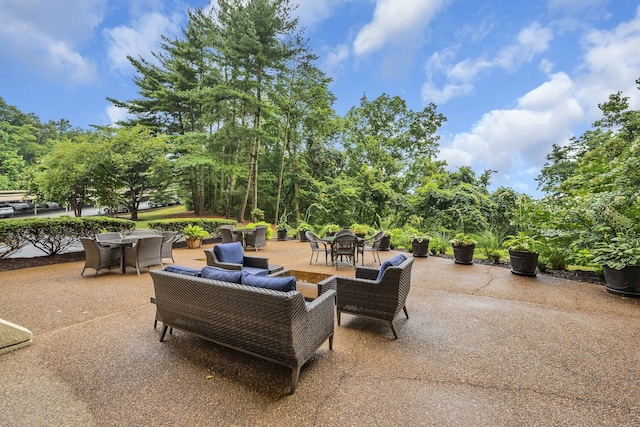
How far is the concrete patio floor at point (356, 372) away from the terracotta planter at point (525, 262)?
1.39 meters

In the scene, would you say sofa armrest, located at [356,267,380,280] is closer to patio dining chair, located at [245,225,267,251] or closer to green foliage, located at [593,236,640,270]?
green foliage, located at [593,236,640,270]

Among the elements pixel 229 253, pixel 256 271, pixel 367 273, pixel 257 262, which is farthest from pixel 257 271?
pixel 367 273

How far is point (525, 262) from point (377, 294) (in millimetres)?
3927

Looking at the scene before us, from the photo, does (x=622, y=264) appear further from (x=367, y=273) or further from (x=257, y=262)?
(x=257, y=262)

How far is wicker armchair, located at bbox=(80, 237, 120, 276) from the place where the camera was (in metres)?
4.70

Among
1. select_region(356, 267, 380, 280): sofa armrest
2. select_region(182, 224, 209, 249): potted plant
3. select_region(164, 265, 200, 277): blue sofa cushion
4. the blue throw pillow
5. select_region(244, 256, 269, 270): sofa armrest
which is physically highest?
the blue throw pillow

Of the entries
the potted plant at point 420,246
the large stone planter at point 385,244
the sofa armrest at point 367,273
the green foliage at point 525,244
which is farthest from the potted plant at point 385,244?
the sofa armrest at point 367,273

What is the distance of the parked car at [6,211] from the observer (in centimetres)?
1536

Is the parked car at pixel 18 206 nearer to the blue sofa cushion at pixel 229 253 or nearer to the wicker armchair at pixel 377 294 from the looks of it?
the blue sofa cushion at pixel 229 253

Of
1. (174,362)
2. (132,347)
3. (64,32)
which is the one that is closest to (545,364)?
(174,362)

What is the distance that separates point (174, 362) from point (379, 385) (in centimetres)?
161

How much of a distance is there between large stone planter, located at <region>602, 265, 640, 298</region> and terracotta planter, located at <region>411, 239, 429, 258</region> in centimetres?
335

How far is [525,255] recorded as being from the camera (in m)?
4.89

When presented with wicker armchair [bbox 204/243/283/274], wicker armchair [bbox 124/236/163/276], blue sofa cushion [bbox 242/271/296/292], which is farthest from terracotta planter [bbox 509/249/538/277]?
wicker armchair [bbox 124/236/163/276]
